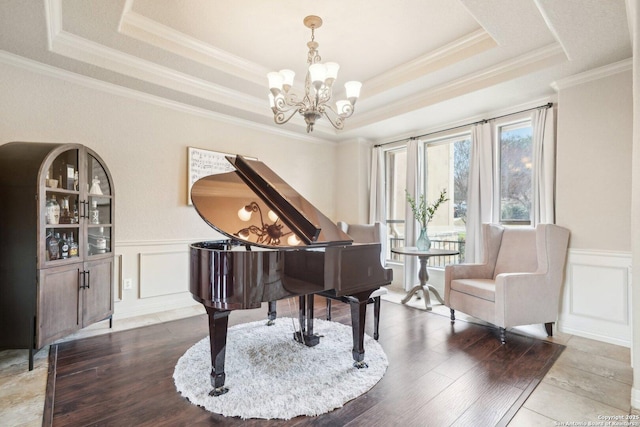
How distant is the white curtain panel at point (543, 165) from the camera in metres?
3.34

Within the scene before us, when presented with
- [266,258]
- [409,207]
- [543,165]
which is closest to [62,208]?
[266,258]

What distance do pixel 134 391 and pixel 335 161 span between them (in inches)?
184

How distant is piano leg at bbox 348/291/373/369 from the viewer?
2.29m

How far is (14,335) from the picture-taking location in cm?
235

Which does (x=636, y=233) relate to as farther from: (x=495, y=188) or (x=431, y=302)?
(x=431, y=302)

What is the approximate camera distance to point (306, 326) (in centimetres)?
288

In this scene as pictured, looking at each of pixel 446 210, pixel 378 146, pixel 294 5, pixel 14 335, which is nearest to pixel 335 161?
pixel 378 146

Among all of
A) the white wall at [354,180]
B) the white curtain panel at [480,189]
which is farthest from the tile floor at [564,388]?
the white wall at [354,180]

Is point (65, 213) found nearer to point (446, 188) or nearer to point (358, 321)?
point (358, 321)

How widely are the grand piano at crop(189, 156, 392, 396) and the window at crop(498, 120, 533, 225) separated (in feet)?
8.25

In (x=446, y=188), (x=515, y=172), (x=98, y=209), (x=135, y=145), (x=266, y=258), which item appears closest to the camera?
(x=266, y=258)

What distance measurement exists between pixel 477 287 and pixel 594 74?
2380 mm

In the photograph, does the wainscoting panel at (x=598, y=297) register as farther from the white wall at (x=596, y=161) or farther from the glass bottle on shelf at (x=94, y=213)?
the glass bottle on shelf at (x=94, y=213)

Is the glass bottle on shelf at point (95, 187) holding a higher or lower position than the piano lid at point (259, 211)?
higher
